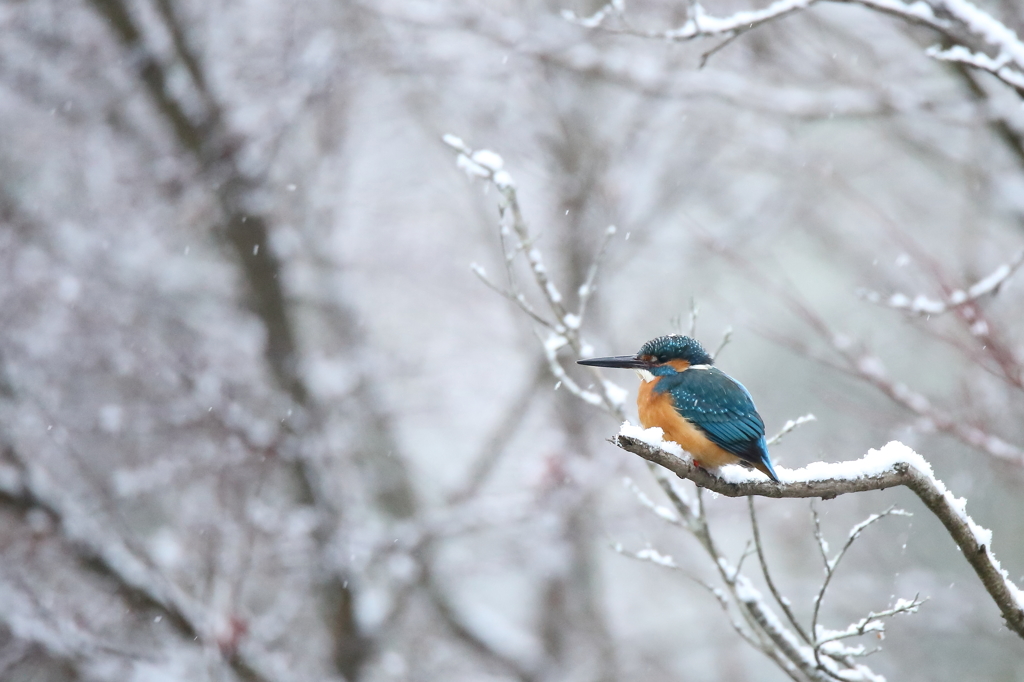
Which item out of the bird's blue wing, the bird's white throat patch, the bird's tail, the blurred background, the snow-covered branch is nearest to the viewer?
the bird's tail

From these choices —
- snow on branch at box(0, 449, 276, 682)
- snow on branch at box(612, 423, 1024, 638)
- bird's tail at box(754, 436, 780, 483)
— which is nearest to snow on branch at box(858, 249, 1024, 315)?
bird's tail at box(754, 436, 780, 483)

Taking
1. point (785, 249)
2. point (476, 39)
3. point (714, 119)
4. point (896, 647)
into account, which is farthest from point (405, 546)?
point (785, 249)

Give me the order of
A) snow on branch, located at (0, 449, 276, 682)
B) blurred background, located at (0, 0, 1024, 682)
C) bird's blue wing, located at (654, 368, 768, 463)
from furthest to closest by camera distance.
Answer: blurred background, located at (0, 0, 1024, 682) < snow on branch, located at (0, 449, 276, 682) < bird's blue wing, located at (654, 368, 768, 463)

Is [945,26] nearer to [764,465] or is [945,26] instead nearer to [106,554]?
[764,465]

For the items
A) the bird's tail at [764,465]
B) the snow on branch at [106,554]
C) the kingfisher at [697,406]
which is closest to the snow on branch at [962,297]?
the kingfisher at [697,406]

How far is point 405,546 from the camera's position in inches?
262

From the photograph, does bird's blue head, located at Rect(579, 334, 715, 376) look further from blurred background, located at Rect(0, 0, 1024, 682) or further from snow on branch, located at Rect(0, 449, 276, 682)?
snow on branch, located at Rect(0, 449, 276, 682)

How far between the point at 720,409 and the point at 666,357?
46 centimetres

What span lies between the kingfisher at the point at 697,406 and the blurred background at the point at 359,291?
40.1 inches

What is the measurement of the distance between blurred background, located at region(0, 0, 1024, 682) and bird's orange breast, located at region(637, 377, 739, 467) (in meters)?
1.21

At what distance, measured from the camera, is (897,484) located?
2.10 m

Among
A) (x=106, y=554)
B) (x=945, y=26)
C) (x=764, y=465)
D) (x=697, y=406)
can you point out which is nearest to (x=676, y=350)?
(x=697, y=406)

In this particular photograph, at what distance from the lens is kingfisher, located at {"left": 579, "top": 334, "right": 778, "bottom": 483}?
2607mm

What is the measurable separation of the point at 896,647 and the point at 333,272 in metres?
7.82
